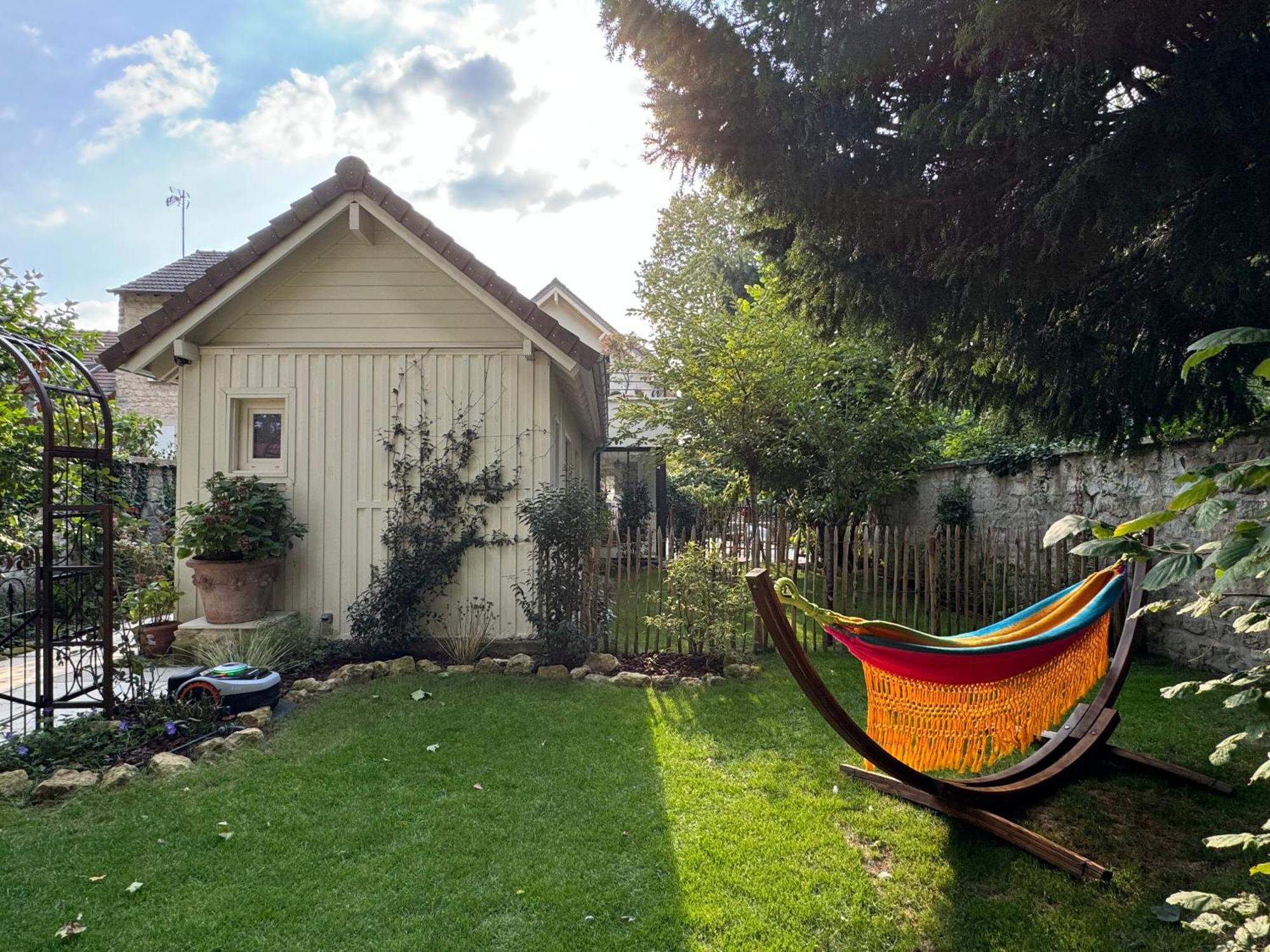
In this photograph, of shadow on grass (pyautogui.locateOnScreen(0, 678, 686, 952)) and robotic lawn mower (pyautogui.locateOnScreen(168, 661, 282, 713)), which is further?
robotic lawn mower (pyautogui.locateOnScreen(168, 661, 282, 713))

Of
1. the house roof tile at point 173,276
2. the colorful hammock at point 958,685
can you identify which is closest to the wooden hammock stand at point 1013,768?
the colorful hammock at point 958,685

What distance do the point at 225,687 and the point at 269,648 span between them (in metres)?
1.19

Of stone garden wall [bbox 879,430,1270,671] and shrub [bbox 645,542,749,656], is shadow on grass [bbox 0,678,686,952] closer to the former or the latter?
shrub [bbox 645,542,749,656]

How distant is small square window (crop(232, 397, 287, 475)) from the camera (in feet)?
21.9

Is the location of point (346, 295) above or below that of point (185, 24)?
below

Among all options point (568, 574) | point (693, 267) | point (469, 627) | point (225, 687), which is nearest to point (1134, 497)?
point (568, 574)

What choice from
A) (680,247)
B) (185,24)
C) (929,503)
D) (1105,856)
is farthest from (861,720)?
(680,247)

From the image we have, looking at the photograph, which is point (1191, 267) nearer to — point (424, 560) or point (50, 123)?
point (424, 560)

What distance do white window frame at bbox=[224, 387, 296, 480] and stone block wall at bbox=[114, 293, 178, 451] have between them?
541 inches

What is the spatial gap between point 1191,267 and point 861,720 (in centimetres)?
324

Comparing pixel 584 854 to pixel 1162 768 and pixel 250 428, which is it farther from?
pixel 250 428

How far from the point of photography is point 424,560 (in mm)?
6156

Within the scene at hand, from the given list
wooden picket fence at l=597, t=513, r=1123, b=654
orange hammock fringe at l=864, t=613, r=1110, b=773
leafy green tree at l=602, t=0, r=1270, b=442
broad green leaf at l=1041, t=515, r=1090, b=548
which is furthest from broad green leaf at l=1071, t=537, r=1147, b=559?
wooden picket fence at l=597, t=513, r=1123, b=654

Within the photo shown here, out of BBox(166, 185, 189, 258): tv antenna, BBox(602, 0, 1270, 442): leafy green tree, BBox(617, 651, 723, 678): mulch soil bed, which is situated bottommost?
BBox(617, 651, 723, 678): mulch soil bed
